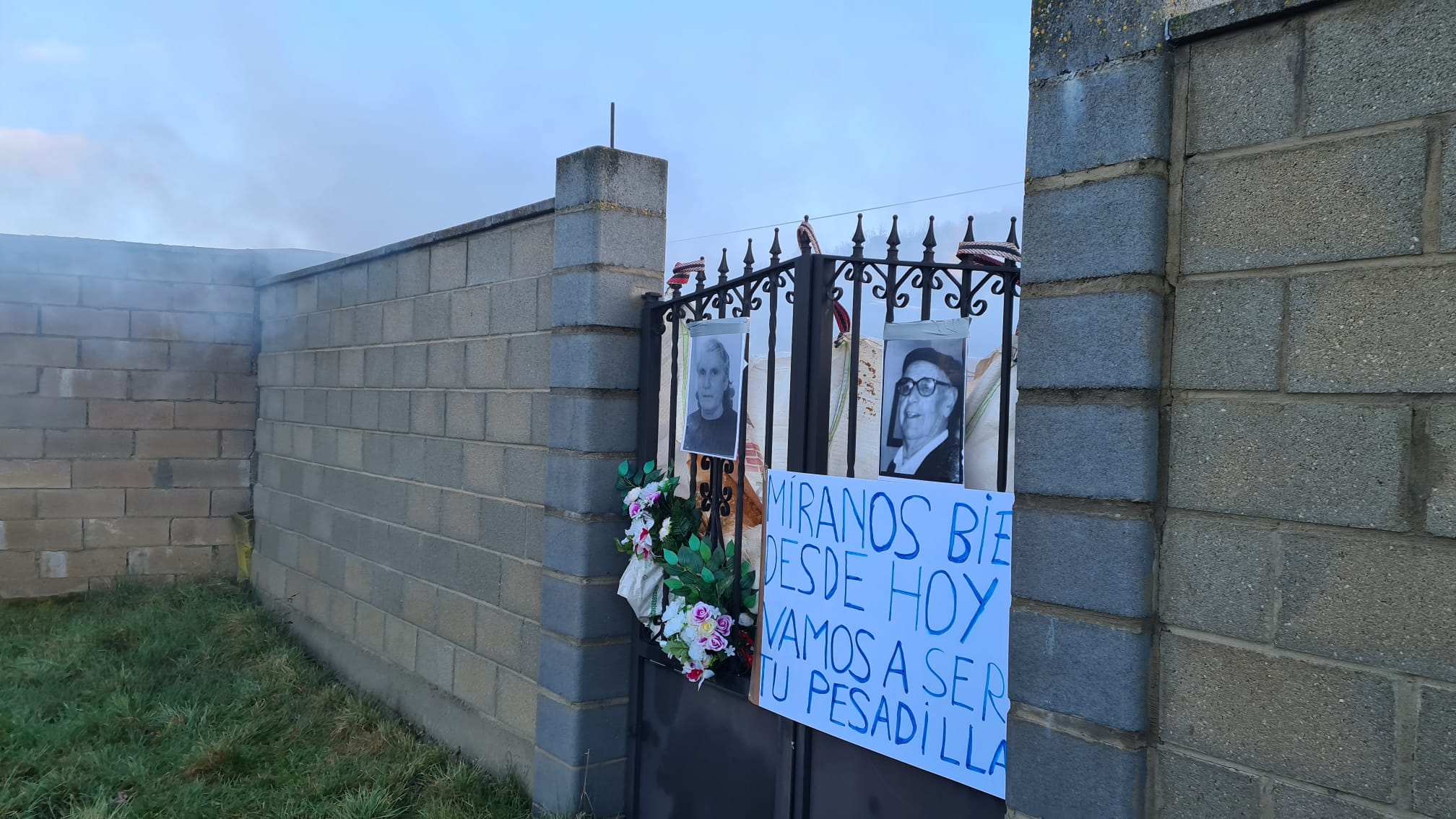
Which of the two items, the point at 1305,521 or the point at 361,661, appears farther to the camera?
the point at 361,661

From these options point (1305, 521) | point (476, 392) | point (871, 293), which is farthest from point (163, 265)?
point (1305, 521)

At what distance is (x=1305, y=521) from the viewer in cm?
192

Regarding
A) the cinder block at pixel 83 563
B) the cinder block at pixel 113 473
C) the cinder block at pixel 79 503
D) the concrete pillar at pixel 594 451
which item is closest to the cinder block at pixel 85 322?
Answer: the cinder block at pixel 113 473

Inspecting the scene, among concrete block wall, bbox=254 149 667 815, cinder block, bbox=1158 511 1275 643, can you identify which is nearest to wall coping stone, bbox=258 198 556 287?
concrete block wall, bbox=254 149 667 815

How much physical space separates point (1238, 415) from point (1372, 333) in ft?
0.93

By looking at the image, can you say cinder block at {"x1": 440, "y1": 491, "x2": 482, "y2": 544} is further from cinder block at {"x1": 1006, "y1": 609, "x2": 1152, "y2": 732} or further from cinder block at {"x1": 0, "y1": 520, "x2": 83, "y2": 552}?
cinder block at {"x1": 0, "y1": 520, "x2": 83, "y2": 552}

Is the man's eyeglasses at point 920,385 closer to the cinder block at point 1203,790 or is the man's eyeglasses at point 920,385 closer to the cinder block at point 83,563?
the cinder block at point 1203,790

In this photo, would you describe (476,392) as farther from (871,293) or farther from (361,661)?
(871,293)

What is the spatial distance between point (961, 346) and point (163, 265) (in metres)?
7.13

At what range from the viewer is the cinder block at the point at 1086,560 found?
2115 mm

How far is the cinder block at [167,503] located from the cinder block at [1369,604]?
7874 millimetres

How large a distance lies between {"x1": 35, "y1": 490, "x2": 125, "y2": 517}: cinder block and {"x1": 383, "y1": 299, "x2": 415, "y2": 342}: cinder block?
350 centimetres

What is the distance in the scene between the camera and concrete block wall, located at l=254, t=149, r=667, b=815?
13.1 ft

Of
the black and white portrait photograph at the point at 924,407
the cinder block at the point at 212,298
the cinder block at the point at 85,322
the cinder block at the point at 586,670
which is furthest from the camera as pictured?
the cinder block at the point at 212,298
